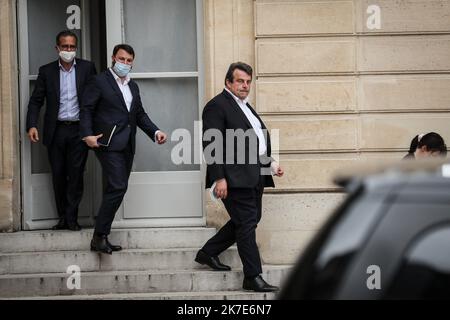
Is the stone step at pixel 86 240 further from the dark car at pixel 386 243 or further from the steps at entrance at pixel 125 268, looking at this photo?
the dark car at pixel 386 243

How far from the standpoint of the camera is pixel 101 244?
31.6 feet

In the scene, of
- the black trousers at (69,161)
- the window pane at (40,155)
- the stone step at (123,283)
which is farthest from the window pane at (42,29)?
the stone step at (123,283)

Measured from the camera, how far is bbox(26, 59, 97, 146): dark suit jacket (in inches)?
404

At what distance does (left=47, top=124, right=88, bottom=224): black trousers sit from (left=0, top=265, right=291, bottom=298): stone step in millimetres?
990

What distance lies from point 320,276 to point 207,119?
598cm

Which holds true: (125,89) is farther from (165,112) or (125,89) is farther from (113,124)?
(165,112)

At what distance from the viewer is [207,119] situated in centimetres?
890

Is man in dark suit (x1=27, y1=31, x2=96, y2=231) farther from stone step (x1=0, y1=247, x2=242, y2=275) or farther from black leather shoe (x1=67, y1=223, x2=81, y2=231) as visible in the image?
stone step (x1=0, y1=247, x2=242, y2=275)

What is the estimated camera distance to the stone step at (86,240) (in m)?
10.1

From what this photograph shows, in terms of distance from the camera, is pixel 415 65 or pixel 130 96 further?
pixel 415 65

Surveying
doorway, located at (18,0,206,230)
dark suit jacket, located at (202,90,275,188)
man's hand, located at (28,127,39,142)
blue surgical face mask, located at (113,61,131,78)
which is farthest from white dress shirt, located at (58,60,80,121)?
dark suit jacket, located at (202,90,275,188)

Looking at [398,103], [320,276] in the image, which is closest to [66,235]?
[398,103]

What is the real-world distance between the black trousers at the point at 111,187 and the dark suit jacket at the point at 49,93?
925 mm
